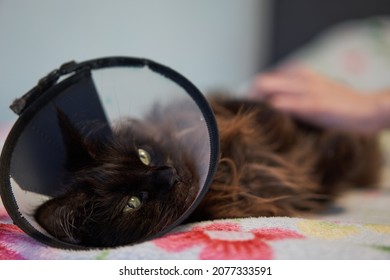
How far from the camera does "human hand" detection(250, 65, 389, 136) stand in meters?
1.39

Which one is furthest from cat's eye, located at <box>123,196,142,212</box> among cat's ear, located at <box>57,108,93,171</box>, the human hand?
the human hand

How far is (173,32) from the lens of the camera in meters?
2.52

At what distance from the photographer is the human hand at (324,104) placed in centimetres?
139

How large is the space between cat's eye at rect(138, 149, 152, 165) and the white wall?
275 mm

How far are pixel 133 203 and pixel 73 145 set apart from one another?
174 millimetres

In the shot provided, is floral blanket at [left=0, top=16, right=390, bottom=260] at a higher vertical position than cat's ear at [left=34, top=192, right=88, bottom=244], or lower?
lower

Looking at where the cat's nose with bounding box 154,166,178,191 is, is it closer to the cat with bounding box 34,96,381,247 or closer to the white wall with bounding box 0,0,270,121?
the cat with bounding box 34,96,381,247

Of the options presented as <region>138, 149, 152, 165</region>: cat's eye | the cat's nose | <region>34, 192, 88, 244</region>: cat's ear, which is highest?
<region>138, 149, 152, 165</region>: cat's eye

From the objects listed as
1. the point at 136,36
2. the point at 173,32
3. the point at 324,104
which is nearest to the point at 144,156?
the point at 324,104

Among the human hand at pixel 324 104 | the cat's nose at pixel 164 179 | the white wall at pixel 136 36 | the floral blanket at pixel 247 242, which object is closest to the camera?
the floral blanket at pixel 247 242

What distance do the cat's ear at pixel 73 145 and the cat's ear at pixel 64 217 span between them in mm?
73

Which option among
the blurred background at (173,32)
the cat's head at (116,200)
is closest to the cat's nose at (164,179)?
the cat's head at (116,200)

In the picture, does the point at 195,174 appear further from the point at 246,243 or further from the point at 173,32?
the point at 173,32

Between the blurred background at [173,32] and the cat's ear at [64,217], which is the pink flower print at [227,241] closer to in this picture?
the cat's ear at [64,217]
